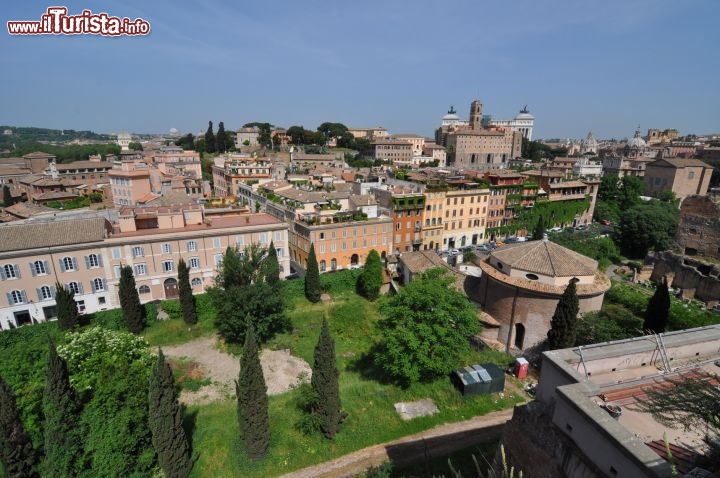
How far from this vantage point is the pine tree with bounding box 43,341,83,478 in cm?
1789

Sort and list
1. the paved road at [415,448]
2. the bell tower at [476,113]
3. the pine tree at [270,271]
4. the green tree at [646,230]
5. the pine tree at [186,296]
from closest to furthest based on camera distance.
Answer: the paved road at [415,448], the pine tree at [270,271], the pine tree at [186,296], the green tree at [646,230], the bell tower at [476,113]

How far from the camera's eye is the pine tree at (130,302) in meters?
33.0

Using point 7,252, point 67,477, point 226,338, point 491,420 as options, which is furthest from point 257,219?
point 491,420

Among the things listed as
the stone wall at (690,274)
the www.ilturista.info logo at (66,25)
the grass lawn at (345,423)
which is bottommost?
the grass lawn at (345,423)

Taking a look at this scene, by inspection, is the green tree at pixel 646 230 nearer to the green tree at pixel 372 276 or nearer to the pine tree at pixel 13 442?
the green tree at pixel 372 276

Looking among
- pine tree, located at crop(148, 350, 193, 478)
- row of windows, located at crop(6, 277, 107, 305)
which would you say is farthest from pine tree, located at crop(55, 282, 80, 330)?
pine tree, located at crop(148, 350, 193, 478)

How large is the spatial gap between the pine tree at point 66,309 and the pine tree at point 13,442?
15.5 m

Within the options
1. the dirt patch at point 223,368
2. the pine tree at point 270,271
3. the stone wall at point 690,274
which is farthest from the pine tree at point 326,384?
the stone wall at point 690,274

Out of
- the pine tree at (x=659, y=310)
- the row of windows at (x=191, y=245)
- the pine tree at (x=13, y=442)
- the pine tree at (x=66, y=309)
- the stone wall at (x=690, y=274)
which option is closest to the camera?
the pine tree at (x=13, y=442)

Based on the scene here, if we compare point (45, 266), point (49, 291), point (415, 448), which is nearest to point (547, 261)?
point (415, 448)

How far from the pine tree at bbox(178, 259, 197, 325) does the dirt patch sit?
2.84 meters

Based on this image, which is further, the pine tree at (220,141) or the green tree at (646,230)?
the pine tree at (220,141)

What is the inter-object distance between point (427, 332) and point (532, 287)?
8.86m

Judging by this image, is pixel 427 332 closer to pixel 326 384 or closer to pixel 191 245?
pixel 326 384
